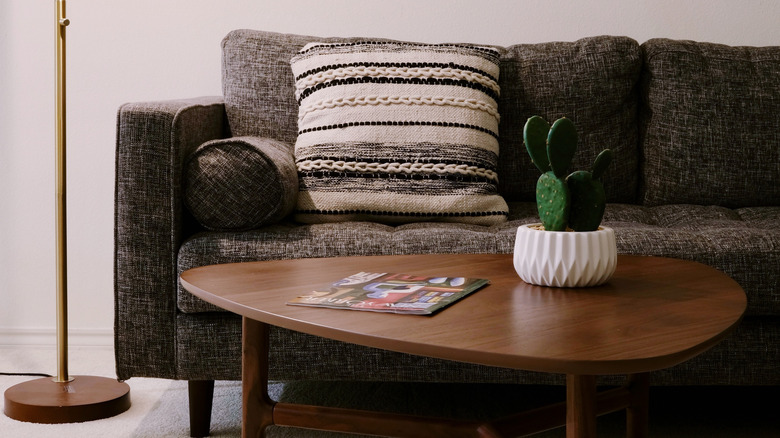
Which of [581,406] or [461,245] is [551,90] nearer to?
[461,245]

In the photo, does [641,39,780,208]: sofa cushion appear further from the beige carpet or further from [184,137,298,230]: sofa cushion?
[184,137,298,230]: sofa cushion

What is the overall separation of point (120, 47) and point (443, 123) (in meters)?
1.11

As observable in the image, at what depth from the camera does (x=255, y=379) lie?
117 centimetres

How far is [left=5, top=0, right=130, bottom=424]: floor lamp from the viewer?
1.72 meters

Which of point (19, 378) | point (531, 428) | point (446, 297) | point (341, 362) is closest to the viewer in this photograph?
point (446, 297)

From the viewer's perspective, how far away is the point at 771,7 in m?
2.43

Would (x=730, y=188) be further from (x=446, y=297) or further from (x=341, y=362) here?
(x=446, y=297)

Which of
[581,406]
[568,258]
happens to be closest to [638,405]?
[568,258]

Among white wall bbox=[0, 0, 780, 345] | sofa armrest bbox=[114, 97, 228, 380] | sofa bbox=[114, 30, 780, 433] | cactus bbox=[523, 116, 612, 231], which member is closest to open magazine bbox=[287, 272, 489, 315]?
cactus bbox=[523, 116, 612, 231]

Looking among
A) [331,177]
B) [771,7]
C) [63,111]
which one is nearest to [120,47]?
[63,111]

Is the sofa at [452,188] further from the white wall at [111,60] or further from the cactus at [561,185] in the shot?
the cactus at [561,185]

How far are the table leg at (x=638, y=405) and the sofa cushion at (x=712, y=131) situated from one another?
100cm

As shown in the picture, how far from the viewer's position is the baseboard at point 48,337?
7.98ft

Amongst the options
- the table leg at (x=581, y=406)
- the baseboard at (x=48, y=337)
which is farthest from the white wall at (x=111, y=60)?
the table leg at (x=581, y=406)
